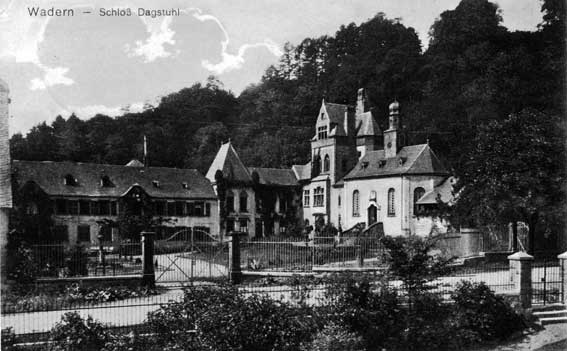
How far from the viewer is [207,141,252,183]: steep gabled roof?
160ft

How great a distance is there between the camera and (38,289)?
17.1 meters

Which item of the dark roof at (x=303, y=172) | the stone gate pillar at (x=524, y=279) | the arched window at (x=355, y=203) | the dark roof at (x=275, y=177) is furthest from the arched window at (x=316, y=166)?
the stone gate pillar at (x=524, y=279)

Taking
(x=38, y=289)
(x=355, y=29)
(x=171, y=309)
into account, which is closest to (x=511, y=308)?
(x=171, y=309)

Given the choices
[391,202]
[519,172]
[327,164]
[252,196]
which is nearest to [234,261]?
[519,172]

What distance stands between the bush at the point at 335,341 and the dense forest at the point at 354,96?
54.7 feet

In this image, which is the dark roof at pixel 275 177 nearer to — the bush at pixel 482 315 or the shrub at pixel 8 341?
the bush at pixel 482 315

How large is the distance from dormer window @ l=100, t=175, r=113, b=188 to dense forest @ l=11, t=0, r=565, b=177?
621 inches

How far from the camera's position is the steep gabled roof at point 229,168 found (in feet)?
160

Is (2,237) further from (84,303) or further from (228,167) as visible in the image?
(228,167)

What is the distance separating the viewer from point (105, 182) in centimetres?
4191

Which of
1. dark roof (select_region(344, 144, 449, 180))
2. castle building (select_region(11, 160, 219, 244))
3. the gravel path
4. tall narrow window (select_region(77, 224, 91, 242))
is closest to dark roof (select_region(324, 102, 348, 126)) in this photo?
dark roof (select_region(344, 144, 449, 180))

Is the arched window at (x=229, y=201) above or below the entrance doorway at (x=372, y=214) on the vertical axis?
above

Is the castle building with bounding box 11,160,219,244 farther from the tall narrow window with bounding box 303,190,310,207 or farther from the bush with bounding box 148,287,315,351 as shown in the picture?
the bush with bounding box 148,287,315,351

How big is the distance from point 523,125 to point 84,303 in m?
19.7
